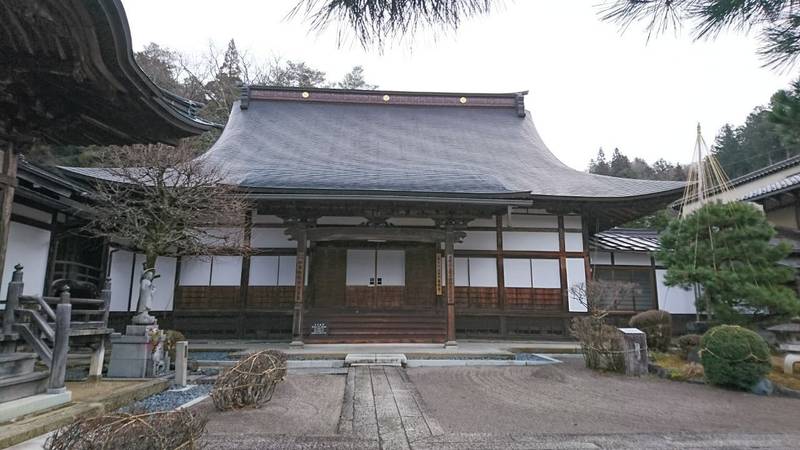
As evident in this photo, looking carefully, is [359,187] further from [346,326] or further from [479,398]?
[479,398]

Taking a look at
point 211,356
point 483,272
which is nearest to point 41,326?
point 211,356

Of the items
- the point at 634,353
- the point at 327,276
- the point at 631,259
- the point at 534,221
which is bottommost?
the point at 634,353

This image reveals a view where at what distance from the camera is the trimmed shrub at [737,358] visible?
19.5ft

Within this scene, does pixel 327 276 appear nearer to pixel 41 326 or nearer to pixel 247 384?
pixel 247 384

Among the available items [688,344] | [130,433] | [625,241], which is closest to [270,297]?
[130,433]

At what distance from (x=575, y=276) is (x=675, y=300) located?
12.4ft

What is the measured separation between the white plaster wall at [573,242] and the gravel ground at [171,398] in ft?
31.3

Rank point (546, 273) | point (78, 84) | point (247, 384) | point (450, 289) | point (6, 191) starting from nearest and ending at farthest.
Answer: point (78, 84), point (6, 191), point (247, 384), point (450, 289), point (546, 273)

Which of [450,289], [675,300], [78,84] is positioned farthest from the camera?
[675,300]

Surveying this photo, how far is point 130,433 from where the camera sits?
2535mm

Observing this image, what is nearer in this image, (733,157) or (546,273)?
(546,273)

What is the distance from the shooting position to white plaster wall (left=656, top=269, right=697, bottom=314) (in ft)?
41.8

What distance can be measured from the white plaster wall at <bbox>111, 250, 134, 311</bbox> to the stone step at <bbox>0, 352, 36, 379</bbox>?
706 centimetres

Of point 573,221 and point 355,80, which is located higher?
point 355,80
